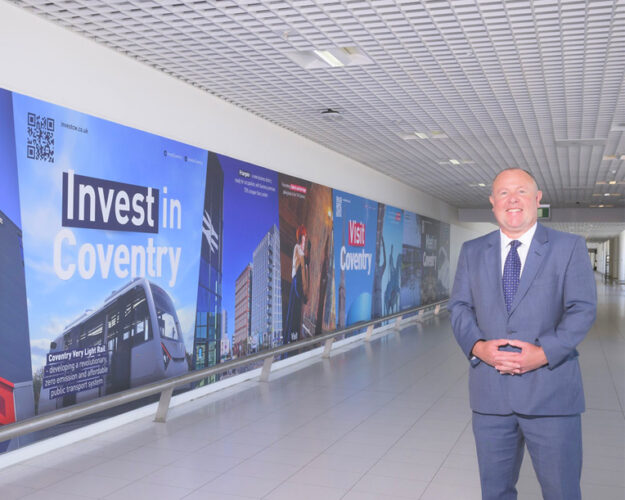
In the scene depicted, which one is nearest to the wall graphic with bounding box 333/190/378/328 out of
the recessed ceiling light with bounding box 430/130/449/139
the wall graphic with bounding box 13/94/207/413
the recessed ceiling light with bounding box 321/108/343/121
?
the recessed ceiling light with bounding box 430/130/449/139

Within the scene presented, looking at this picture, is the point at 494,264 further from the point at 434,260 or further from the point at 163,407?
the point at 434,260

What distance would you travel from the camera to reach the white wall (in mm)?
4703

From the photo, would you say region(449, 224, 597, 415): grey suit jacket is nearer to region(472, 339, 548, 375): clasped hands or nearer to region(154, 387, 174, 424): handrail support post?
region(472, 339, 548, 375): clasped hands

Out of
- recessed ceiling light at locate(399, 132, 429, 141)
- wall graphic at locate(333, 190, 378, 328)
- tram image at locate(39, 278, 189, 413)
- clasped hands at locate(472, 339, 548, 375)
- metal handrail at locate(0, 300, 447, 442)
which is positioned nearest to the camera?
clasped hands at locate(472, 339, 548, 375)

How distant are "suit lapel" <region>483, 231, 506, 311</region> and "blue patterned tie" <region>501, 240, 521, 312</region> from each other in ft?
0.07

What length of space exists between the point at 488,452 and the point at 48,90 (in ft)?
12.9

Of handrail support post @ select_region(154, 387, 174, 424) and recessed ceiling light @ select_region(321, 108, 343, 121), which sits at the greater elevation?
recessed ceiling light @ select_region(321, 108, 343, 121)

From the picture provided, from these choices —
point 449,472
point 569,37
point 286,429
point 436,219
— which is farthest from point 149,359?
point 436,219

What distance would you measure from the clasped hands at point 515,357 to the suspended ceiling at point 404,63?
2.76m

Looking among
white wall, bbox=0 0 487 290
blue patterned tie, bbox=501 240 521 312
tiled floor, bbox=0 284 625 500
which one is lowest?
tiled floor, bbox=0 284 625 500

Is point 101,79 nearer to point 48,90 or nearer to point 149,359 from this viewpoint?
point 48,90

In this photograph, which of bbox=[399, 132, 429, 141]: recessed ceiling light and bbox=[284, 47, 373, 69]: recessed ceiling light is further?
bbox=[399, 132, 429, 141]: recessed ceiling light

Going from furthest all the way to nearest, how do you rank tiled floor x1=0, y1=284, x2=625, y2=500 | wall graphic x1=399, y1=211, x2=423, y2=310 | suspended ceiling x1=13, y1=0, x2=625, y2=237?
1. wall graphic x1=399, y1=211, x2=423, y2=310
2. suspended ceiling x1=13, y1=0, x2=625, y2=237
3. tiled floor x1=0, y1=284, x2=625, y2=500

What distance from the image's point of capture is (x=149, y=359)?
6.14m
